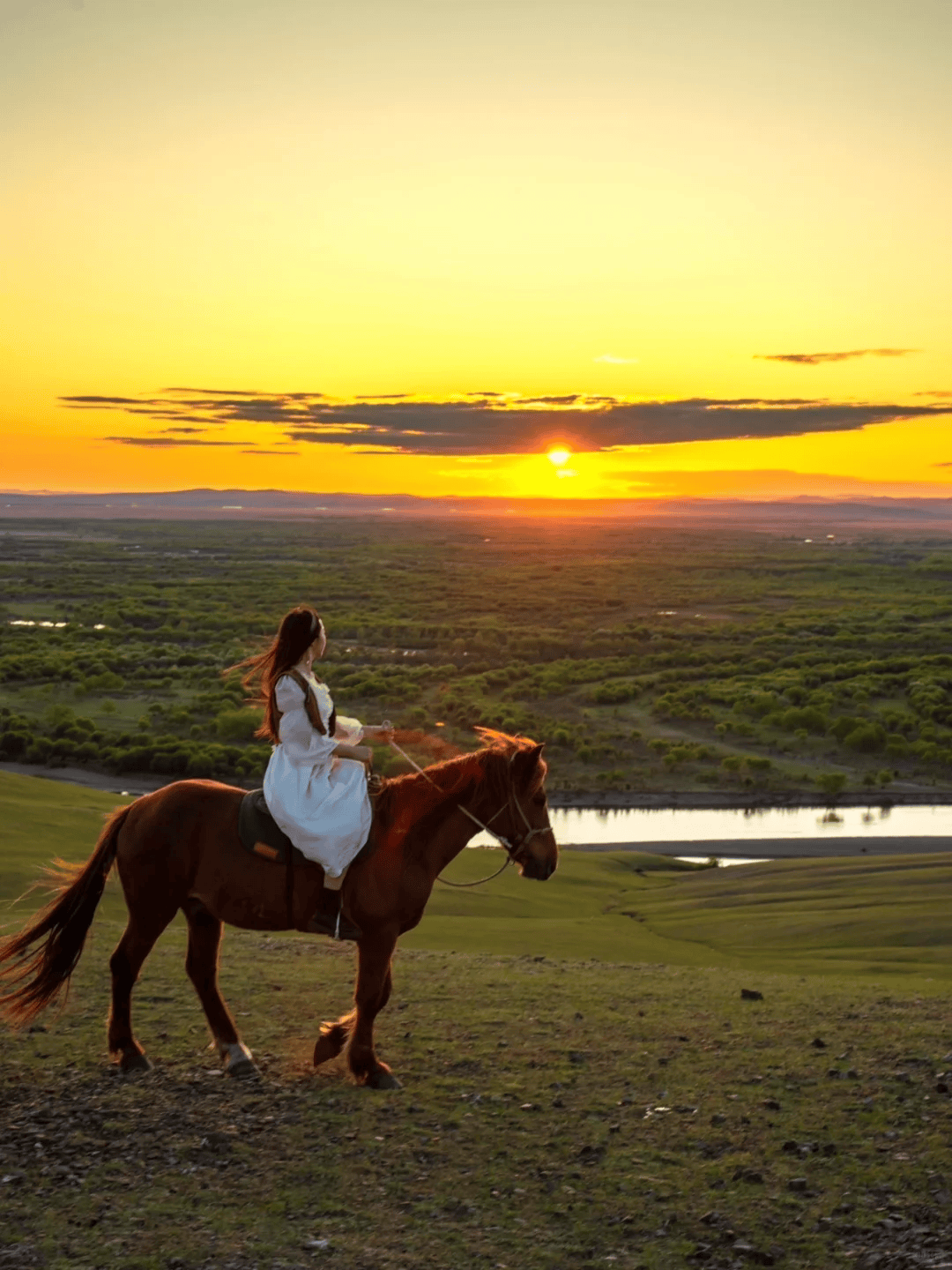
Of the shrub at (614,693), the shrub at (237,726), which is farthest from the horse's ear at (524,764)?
the shrub at (614,693)

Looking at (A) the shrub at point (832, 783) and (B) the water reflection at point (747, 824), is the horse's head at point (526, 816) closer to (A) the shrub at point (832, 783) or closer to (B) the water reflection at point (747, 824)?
(B) the water reflection at point (747, 824)

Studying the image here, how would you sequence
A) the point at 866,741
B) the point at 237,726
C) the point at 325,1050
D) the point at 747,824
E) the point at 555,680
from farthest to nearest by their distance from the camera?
1. the point at 555,680
2. the point at 237,726
3. the point at 866,741
4. the point at 747,824
5. the point at 325,1050

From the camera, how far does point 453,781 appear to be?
8.12 metres

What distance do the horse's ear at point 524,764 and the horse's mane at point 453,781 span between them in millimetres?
20

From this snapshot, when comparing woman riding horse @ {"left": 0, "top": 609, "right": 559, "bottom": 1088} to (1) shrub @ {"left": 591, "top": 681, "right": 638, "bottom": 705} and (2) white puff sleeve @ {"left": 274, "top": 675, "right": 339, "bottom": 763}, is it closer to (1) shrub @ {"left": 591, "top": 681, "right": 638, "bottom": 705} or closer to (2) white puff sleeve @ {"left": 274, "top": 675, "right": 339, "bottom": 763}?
(2) white puff sleeve @ {"left": 274, "top": 675, "right": 339, "bottom": 763}

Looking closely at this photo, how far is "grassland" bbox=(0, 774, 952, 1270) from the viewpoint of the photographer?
6.01 metres

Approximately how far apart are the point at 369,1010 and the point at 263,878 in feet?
3.76

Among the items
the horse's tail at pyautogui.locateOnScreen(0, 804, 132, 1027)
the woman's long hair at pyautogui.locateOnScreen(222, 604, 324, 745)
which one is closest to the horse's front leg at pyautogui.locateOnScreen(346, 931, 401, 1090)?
the woman's long hair at pyautogui.locateOnScreen(222, 604, 324, 745)

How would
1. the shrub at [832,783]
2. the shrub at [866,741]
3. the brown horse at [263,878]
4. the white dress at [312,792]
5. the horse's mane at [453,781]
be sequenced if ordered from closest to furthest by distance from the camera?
the white dress at [312,792] → the brown horse at [263,878] → the horse's mane at [453,781] → the shrub at [832,783] → the shrub at [866,741]

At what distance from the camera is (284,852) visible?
7.85m

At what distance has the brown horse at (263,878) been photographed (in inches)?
313

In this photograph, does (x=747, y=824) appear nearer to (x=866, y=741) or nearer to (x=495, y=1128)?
(x=866, y=741)

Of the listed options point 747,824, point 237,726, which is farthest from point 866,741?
point 237,726

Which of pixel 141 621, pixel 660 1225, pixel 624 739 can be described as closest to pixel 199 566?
pixel 141 621
